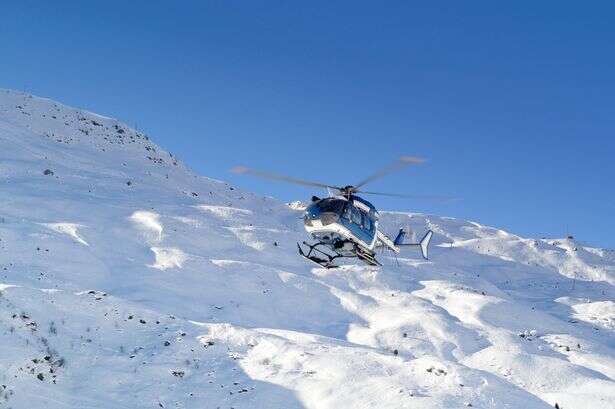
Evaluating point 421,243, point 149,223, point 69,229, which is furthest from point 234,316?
point 149,223

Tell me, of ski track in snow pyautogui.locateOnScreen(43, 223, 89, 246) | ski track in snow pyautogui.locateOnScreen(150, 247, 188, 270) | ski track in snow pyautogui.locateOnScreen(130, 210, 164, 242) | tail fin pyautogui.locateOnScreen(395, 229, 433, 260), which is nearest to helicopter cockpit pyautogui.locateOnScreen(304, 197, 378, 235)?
tail fin pyautogui.locateOnScreen(395, 229, 433, 260)

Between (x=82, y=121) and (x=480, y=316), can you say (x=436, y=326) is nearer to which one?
(x=480, y=316)

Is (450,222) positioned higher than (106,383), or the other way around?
(450,222)

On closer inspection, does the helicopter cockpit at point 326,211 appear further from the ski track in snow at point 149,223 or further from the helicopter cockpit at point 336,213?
the ski track in snow at point 149,223

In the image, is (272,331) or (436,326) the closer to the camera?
(272,331)

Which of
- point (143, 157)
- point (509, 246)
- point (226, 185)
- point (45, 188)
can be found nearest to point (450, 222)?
point (509, 246)

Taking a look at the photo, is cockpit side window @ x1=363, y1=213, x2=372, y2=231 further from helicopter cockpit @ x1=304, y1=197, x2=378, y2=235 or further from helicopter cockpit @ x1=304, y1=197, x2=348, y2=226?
helicopter cockpit @ x1=304, y1=197, x2=348, y2=226

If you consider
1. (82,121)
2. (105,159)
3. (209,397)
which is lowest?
(209,397)

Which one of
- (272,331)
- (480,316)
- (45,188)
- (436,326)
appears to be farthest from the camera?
(45,188)
